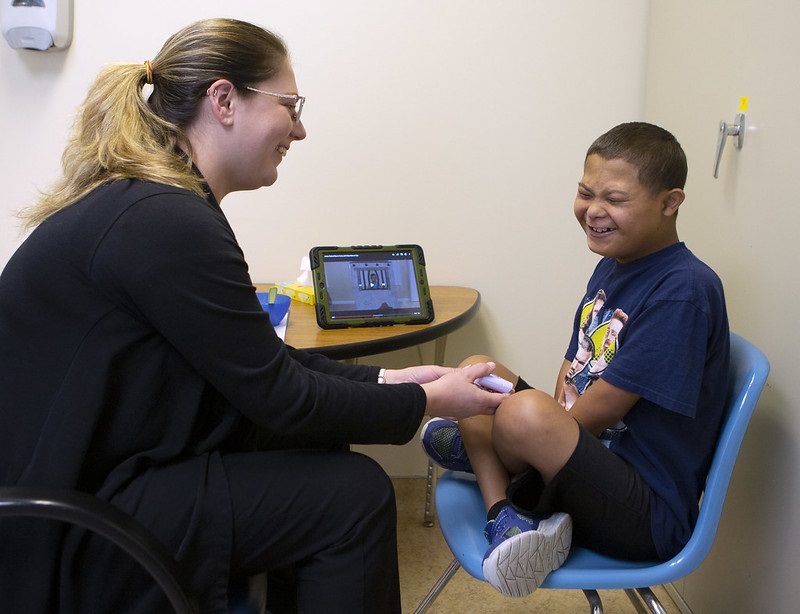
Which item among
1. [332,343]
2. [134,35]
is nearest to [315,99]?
[134,35]

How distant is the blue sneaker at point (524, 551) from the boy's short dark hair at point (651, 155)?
0.60 meters

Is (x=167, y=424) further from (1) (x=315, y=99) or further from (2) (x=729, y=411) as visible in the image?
(1) (x=315, y=99)

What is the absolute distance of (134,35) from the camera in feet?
7.18

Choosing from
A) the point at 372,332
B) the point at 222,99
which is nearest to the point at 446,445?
the point at 372,332

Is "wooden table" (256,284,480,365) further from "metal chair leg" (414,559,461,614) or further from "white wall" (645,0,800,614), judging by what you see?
"white wall" (645,0,800,614)

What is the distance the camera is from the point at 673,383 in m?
1.20

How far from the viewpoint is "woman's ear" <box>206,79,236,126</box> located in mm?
1149

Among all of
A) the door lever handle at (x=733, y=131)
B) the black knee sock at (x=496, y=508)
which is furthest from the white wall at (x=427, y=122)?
the black knee sock at (x=496, y=508)

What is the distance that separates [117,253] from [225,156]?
0.31 m

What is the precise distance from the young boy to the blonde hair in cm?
63

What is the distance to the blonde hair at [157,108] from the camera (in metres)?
1.08

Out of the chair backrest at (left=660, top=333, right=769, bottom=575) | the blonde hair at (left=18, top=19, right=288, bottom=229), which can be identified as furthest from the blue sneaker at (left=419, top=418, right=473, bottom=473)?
the blonde hair at (left=18, top=19, right=288, bottom=229)

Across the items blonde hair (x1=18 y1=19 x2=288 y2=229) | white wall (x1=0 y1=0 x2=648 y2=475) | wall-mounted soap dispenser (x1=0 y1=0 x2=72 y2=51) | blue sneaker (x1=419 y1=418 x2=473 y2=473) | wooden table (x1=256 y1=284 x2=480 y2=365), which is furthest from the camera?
white wall (x1=0 y1=0 x2=648 y2=475)

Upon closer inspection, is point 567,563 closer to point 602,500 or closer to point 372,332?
point 602,500
